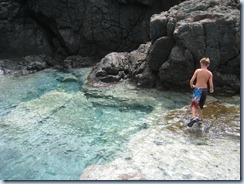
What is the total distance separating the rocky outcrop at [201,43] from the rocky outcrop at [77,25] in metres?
10.6

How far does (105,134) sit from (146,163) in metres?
3.58

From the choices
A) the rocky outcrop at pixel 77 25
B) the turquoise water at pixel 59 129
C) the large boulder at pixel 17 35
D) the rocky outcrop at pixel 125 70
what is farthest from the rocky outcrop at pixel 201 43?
the large boulder at pixel 17 35

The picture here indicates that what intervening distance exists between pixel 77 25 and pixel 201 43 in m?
16.5

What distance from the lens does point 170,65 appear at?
63.9 feet

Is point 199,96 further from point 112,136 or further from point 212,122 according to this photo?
point 112,136

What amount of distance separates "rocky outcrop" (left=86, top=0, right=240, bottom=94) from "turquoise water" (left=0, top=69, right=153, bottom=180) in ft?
12.5

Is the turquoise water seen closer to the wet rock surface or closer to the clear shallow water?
the clear shallow water

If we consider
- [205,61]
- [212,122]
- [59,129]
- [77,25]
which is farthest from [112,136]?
[77,25]

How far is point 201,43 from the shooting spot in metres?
18.7

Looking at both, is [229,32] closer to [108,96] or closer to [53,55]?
[108,96]

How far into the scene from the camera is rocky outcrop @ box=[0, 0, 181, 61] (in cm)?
3056

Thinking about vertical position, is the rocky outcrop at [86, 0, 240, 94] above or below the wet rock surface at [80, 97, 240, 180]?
above

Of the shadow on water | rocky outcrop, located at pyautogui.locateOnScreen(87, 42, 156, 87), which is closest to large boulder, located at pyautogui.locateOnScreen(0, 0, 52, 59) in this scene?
rocky outcrop, located at pyautogui.locateOnScreen(87, 42, 156, 87)

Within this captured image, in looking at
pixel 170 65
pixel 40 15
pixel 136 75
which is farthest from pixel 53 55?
pixel 170 65
